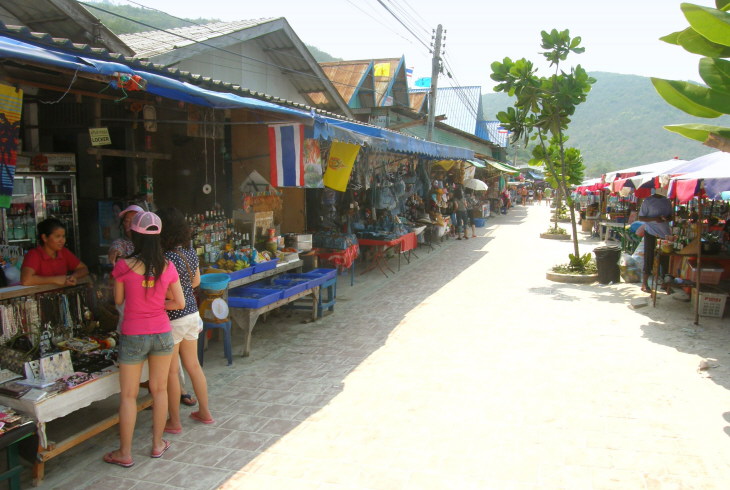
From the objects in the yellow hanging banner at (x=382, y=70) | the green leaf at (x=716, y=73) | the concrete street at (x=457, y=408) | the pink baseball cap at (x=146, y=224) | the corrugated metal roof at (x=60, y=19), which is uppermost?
the yellow hanging banner at (x=382, y=70)

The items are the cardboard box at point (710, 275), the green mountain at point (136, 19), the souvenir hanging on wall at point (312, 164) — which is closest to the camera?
the souvenir hanging on wall at point (312, 164)

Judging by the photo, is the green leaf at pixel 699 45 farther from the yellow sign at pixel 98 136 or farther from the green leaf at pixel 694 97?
the yellow sign at pixel 98 136

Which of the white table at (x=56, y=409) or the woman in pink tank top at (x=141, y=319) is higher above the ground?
the woman in pink tank top at (x=141, y=319)

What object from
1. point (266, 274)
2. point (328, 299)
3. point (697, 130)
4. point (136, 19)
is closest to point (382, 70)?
point (136, 19)

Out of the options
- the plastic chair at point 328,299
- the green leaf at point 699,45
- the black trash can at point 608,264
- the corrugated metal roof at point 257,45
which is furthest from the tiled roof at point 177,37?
the black trash can at point 608,264

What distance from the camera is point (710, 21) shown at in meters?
3.22

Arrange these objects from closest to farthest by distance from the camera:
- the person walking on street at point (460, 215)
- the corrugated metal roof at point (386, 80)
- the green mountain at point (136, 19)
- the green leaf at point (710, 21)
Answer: the green leaf at point (710, 21) → the corrugated metal roof at point (386, 80) → the person walking on street at point (460, 215) → the green mountain at point (136, 19)

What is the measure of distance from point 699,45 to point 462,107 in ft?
108

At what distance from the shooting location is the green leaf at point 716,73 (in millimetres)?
3568

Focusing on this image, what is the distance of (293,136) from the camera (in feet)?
23.2

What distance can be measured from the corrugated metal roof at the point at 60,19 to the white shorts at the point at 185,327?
20.7ft

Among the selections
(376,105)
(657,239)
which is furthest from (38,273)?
(376,105)

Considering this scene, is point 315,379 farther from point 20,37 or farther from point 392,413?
point 20,37

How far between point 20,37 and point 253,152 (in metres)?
4.94
